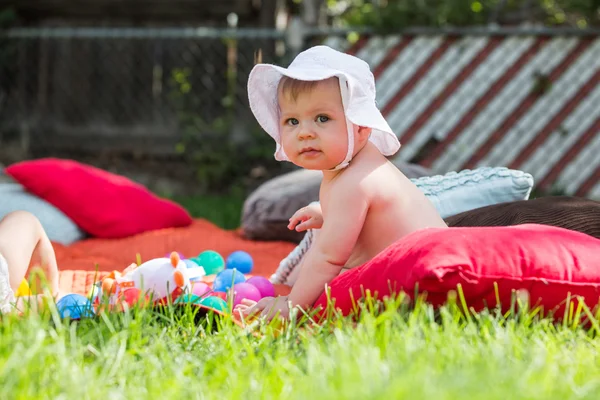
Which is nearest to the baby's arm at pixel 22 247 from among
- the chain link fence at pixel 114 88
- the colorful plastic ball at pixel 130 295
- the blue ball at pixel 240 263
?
the colorful plastic ball at pixel 130 295

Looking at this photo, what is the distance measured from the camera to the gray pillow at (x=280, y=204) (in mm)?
4020

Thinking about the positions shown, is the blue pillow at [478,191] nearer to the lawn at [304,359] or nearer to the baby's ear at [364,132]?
the baby's ear at [364,132]

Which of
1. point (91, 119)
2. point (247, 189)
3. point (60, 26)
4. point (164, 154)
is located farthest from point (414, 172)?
point (60, 26)

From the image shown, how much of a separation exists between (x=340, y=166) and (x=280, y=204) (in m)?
1.78

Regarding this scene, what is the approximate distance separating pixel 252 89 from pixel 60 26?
658 cm

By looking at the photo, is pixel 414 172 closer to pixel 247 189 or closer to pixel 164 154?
pixel 247 189

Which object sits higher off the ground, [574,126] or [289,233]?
[574,126]

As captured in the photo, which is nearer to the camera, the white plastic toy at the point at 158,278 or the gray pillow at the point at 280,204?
the white plastic toy at the point at 158,278

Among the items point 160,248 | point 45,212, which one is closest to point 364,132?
point 160,248

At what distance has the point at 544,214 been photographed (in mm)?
2564

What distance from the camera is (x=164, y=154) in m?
7.80

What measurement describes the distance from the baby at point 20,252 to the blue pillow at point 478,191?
4.63ft

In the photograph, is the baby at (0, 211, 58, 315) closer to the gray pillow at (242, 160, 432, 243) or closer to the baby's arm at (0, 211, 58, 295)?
A: the baby's arm at (0, 211, 58, 295)

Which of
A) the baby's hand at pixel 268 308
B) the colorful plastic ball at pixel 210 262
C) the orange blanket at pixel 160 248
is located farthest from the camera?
the orange blanket at pixel 160 248
